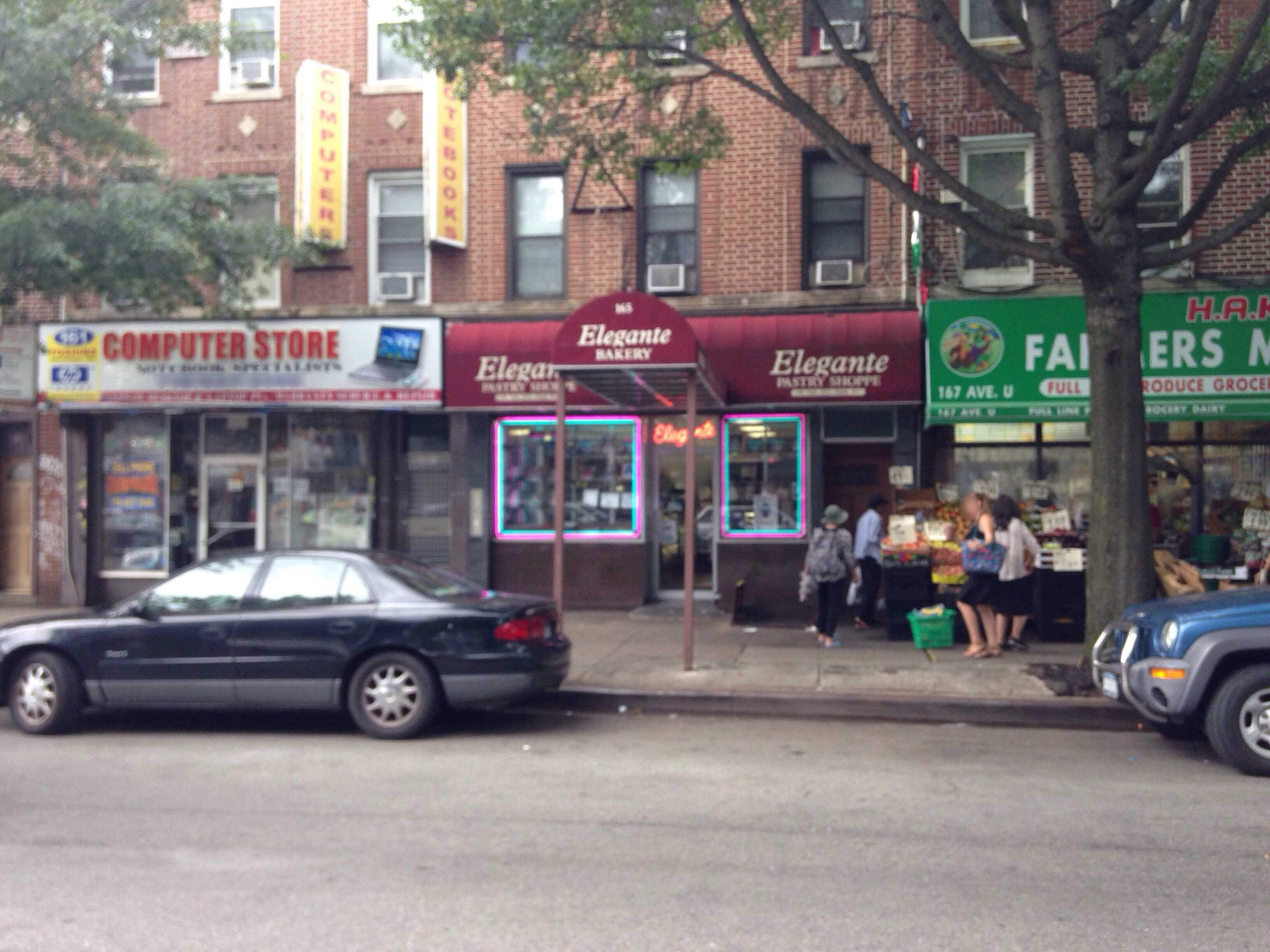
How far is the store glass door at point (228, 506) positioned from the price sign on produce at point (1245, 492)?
12.5m

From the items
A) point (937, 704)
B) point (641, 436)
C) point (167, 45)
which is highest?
point (167, 45)

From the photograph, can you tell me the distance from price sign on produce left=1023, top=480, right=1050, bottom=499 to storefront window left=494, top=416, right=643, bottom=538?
15.7ft

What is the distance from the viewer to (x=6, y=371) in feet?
50.1

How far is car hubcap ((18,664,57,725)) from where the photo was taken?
8648 mm

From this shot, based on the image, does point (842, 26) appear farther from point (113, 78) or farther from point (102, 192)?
point (113, 78)

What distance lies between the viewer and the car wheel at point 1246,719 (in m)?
7.21

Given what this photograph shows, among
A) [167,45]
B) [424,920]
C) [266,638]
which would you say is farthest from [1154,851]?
[167,45]

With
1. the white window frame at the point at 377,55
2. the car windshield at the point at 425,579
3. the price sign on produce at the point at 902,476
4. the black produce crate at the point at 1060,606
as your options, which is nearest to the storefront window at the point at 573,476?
the price sign on produce at the point at 902,476

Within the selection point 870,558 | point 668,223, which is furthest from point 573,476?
point 870,558

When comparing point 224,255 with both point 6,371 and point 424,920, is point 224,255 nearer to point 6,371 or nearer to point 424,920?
point 6,371

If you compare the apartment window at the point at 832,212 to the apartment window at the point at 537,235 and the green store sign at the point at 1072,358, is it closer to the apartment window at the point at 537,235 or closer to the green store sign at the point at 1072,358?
the green store sign at the point at 1072,358

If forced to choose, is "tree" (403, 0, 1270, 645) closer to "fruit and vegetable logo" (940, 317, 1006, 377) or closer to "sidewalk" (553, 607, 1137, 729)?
"sidewalk" (553, 607, 1137, 729)

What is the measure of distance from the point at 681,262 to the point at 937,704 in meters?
7.29

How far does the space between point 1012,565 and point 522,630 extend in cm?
548
